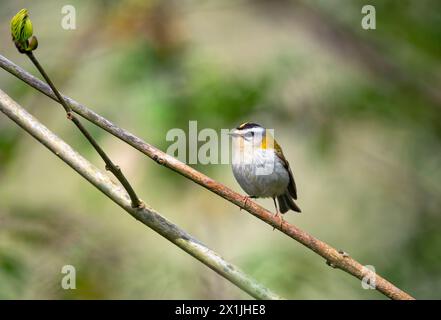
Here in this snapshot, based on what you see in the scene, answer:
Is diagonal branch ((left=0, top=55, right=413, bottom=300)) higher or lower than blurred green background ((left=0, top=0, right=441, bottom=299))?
lower

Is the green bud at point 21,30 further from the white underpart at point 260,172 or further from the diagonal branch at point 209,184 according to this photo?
the white underpart at point 260,172

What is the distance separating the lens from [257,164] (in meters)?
3.50

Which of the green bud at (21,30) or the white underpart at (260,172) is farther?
the white underpart at (260,172)

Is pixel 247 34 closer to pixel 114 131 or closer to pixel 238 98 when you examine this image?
pixel 238 98

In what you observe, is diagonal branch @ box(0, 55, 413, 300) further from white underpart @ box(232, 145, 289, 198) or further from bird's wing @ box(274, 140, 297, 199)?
bird's wing @ box(274, 140, 297, 199)

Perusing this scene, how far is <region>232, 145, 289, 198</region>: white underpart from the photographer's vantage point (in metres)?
3.46

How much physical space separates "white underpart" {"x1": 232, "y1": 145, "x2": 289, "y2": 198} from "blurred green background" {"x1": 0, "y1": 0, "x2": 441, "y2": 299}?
490 millimetres

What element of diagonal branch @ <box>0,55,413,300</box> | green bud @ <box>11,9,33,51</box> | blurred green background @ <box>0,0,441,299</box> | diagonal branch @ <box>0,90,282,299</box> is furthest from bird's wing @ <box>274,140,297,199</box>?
green bud @ <box>11,9,33,51</box>

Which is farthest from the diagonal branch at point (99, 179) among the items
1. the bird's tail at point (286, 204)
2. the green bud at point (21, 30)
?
the bird's tail at point (286, 204)

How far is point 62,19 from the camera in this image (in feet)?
16.7

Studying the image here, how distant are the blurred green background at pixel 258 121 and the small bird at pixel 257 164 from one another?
0.49m

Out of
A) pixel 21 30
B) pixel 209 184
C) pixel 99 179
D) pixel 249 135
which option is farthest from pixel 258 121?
pixel 21 30

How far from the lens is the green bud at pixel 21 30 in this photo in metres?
1.71
